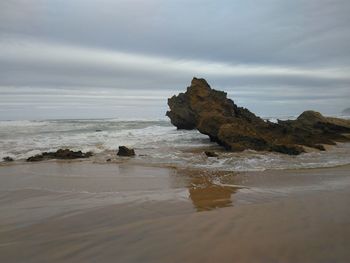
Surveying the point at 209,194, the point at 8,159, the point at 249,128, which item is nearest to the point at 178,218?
the point at 209,194

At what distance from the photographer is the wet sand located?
348 centimetres

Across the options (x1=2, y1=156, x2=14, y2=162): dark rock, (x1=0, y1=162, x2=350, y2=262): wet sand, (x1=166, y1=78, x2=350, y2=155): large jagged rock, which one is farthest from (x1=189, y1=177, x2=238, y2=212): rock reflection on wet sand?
(x1=2, y1=156, x2=14, y2=162): dark rock

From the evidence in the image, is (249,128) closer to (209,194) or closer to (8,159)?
(209,194)

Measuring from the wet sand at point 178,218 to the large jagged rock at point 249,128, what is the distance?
218 inches

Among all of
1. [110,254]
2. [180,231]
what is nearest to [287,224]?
[180,231]

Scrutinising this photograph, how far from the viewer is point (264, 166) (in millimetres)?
9688

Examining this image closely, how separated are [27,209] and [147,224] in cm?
209

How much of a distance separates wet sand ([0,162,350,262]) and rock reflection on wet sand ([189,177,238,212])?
15 mm

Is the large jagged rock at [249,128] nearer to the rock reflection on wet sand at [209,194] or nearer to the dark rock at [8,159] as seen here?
the rock reflection on wet sand at [209,194]

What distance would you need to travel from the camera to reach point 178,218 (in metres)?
4.66

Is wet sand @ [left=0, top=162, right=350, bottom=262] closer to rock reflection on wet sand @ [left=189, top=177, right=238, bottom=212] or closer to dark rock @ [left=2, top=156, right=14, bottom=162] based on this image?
rock reflection on wet sand @ [left=189, top=177, right=238, bottom=212]

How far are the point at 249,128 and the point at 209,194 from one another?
8.52 metres

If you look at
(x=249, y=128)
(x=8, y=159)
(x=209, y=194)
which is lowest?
(x=8, y=159)

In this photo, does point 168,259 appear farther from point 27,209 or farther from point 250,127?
point 250,127
